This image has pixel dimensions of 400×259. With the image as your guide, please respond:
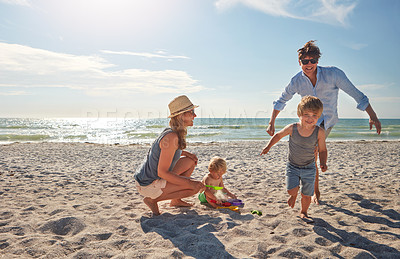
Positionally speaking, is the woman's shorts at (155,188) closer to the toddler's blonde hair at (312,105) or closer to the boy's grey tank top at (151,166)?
the boy's grey tank top at (151,166)

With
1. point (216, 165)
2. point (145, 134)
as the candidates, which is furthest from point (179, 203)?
point (145, 134)

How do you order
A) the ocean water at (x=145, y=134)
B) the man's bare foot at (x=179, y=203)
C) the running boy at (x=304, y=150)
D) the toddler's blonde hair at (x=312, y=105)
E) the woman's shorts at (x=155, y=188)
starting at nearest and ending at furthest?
the toddler's blonde hair at (x=312, y=105)
the running boy at (x=304, y=150)
the woman's shorts at (x=155, y=188)
the man's bare foot at (x=179, y=203)
the ocean water at (x=145, y=134)

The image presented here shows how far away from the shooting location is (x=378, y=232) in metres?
2.72

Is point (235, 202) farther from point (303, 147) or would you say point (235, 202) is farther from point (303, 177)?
point (303, 147)

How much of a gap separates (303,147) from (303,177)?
35 centimetres

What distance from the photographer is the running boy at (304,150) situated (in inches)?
119

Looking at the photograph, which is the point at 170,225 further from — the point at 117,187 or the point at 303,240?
the point at 117,187

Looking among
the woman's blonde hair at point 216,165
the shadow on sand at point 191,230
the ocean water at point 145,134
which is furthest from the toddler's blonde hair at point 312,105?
the ocean water at point 145,134

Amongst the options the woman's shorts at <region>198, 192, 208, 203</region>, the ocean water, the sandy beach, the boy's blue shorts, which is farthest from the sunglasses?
the ocean water

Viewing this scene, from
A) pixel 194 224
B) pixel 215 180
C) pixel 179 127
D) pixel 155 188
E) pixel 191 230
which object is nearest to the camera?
pixel 191 230

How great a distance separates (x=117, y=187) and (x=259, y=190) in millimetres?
2632

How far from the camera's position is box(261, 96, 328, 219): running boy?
303cm

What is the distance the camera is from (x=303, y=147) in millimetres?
3113

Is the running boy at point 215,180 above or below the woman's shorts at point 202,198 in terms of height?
above
